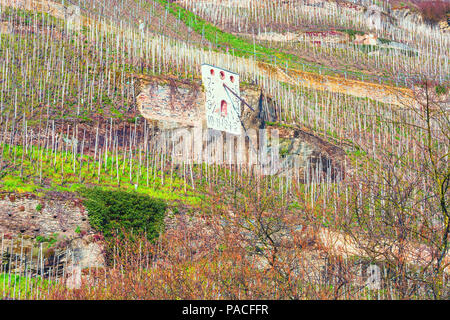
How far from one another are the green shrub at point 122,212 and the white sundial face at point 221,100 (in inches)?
347

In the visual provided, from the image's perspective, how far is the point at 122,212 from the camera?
857 inches

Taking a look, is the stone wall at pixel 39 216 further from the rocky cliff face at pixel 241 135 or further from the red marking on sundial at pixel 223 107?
the red marking on sundial at pixel 223 107

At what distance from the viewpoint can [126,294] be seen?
1516 centimetres

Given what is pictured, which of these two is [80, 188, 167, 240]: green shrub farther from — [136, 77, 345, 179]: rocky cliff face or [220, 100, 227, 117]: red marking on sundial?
[220, 100, 227, 117]: red marking on sundial

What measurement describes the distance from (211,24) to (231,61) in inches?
829

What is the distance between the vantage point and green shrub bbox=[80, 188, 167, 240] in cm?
2123

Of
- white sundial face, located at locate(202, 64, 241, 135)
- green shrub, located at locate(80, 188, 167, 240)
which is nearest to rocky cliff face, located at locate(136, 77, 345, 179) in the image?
white sundial face, located at locate(202, 64, 241, 135)

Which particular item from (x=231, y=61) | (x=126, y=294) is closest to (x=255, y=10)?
(x=231, y=61)

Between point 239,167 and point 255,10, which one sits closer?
point 239,167

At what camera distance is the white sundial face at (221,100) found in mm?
30453

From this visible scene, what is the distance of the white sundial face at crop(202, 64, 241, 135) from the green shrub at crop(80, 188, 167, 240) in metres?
8.82

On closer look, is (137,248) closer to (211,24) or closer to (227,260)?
(227,260)
